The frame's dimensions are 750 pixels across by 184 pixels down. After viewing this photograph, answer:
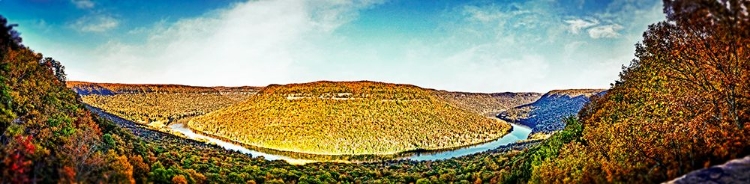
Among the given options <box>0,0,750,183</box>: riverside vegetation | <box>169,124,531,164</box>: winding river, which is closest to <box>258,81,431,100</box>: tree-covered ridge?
<box>169,124,531,164</box>: winding river

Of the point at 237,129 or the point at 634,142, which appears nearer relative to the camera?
the point at 634,142

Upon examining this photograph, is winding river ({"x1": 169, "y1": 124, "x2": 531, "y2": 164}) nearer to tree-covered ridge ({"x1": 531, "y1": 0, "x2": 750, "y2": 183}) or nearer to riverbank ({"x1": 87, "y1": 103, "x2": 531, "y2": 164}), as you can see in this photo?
riverbank ({"x1": 87, "y1": 103, "x2": 531, "y2": 164})

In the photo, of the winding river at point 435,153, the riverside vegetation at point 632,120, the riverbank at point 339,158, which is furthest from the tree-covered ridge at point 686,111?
the winding river at point 435,153

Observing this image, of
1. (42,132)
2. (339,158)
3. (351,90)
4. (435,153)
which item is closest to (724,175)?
(42,132)

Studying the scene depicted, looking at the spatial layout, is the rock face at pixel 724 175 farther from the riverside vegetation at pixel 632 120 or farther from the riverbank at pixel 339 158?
the riverbank at pixel 339 158

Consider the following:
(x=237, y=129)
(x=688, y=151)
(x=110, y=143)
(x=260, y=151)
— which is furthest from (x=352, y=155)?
(x=688, y=151)

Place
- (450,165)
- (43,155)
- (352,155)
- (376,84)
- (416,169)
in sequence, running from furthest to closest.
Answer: (376,84) < (352,155) < (450,165) < (416,169) < (43,155)

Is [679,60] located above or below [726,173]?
above

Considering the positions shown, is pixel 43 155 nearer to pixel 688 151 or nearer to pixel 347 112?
pixel 688 151
